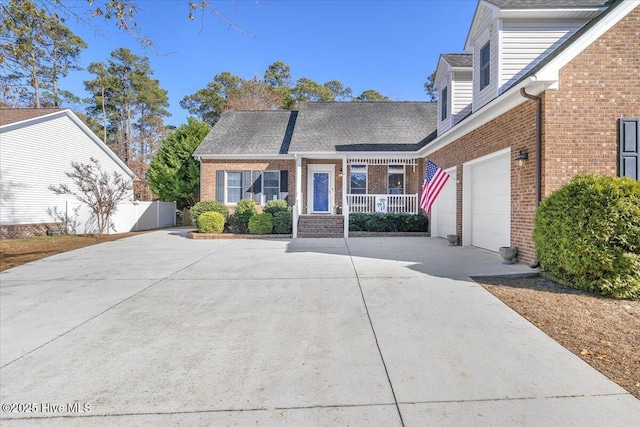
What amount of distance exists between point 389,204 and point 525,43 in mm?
7042

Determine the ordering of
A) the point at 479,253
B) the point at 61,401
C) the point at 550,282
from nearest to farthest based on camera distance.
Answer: the point at 61,401
the point at 550,282
the point at 479,253

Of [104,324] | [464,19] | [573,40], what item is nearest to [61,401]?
[104,324]

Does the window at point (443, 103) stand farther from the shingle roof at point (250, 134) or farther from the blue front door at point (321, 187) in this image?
the shingle roof at point (250, 134)

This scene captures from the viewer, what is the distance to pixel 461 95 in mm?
11281

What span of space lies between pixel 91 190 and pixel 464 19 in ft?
53.3

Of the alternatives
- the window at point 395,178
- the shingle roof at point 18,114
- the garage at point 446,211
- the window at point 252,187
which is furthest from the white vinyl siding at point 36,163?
the garage at point 446,211

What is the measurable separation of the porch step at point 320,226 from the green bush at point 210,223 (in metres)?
3.25

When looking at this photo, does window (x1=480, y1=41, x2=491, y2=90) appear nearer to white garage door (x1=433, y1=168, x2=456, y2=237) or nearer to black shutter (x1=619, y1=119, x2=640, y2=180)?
white garage door (x1=433, y1=168, x2=456, y2=237)

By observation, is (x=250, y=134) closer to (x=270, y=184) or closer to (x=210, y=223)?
(x=270, y=184)

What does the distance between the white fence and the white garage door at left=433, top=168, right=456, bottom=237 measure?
47.7 feet

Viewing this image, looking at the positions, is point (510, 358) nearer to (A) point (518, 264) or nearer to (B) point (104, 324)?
(A) point (518, 264)

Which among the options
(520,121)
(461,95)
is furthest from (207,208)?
(520,121)

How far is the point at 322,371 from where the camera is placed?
3023 mm

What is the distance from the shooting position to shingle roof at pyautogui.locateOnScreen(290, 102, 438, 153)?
46.9 ft
